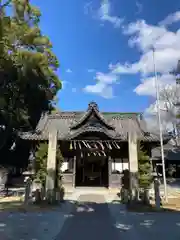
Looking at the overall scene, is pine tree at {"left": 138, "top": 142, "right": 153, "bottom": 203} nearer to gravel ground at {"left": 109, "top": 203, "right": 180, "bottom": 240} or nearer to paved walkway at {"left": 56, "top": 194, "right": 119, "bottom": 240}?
gravel ground at {"left": 109, "top": 203, "right": 180, "bottom": 240}

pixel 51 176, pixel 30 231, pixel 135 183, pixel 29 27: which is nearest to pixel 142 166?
pixel 135 183

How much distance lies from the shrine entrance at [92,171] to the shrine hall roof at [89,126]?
271 centimetres

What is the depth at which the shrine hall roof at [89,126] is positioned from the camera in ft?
52.7

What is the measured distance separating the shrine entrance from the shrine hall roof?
2.71 m

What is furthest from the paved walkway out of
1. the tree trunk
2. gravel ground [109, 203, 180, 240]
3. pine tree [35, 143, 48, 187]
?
pine tree [35, 143, 48, 187]

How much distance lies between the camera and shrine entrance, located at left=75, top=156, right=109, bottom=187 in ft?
58.7

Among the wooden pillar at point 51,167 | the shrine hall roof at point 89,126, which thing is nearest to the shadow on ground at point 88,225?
the wooden pillar at point 51,167

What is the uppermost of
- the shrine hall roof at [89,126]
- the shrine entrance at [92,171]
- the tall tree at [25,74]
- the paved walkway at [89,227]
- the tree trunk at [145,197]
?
the tall tree at [25,74]

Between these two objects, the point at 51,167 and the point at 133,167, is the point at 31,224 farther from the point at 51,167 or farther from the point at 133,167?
the point at 133,167

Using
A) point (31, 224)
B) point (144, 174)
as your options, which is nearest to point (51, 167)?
point (31, 224)

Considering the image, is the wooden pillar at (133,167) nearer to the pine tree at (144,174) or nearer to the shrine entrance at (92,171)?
the pine tree at (144,174)

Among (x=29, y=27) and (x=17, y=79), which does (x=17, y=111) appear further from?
(x=29, y=27)

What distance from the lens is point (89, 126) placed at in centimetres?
1667

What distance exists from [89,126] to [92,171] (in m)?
4.21
